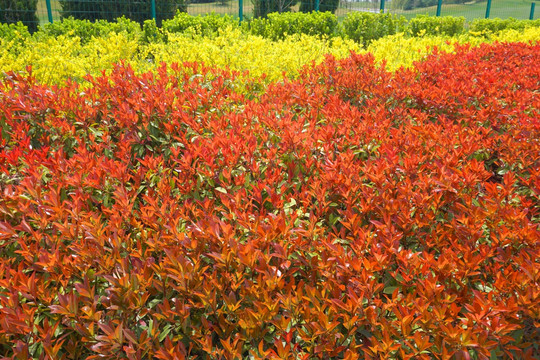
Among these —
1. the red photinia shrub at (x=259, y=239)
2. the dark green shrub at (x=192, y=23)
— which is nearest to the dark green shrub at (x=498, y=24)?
the dark green shrub at (x=192, y=23)

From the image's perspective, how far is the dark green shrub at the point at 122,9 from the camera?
1544 cm

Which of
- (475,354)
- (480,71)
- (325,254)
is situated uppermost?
(480,71)

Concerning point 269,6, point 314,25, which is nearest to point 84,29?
point 314,25

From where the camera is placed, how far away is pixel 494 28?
16.5 meters

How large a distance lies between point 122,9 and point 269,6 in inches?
251

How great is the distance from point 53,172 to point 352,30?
42.3 feet

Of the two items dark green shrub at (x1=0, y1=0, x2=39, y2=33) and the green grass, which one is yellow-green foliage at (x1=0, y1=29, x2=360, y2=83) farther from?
the green grass

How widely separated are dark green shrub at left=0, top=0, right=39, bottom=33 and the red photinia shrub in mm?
12746

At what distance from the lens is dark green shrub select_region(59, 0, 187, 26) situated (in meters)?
15.4

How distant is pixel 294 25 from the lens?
13375mm

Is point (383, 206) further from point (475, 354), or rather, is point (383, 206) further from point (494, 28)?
point (494, 28)

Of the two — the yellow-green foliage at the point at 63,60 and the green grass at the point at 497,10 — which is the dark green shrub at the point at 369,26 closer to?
the yellow-green foliage at the point at 63,60

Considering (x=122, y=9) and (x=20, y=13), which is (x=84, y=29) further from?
(x=122, y=9)

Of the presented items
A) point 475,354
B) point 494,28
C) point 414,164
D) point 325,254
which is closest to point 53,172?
point 325,254
